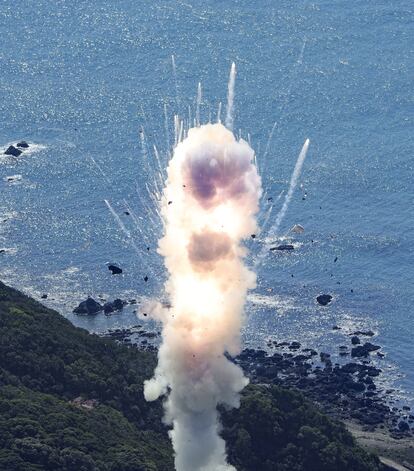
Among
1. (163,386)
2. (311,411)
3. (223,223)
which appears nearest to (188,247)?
(223,223)

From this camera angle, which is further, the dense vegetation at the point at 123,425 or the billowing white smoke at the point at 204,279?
the dense vegetation at the point at 123,425

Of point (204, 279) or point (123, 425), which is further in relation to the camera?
point (123, 425)

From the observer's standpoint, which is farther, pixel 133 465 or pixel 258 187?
pixel 133 465

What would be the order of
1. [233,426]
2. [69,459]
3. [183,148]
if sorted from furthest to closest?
[233,426] < [69,459] < [183,148]

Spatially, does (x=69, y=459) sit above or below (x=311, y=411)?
below

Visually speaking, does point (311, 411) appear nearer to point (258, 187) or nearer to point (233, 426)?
point (233, 426)

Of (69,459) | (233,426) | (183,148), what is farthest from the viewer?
(233,426)

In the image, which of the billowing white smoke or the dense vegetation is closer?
the billowing white smoke

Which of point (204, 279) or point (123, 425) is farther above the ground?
point (123, 425)
